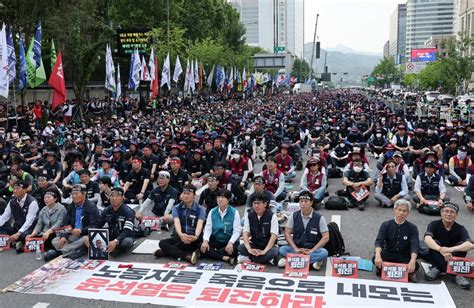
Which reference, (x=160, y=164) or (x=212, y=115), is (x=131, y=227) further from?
(x=212, y=115)

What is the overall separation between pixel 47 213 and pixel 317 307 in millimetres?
5086

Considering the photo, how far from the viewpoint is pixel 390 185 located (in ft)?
36.9

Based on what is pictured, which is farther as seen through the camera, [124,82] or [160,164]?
[124,82]

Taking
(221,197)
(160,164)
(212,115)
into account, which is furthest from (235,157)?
(212,115)

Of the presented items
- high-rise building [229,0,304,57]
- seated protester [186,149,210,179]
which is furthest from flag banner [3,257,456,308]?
high-rise building [229,0,304,57]

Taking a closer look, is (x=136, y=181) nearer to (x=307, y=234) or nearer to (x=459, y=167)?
(x=307, y=234)

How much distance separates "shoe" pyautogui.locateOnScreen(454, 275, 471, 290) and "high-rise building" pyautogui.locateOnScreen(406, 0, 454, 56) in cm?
19379

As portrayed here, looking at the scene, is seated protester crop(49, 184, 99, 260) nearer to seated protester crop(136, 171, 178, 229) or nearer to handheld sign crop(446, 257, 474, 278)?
seated protester crop(136, 171, 178, 229)

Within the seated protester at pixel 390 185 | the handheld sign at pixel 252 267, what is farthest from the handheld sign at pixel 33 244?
the seated protester at pixel 390 185

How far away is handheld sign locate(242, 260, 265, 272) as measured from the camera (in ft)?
24.7

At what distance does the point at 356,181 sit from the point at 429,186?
1588 mm

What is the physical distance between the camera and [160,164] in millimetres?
14695

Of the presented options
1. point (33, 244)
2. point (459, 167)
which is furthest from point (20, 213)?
point (459, 167)

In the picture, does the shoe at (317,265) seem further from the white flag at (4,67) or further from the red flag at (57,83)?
the red flag at (57,83)
